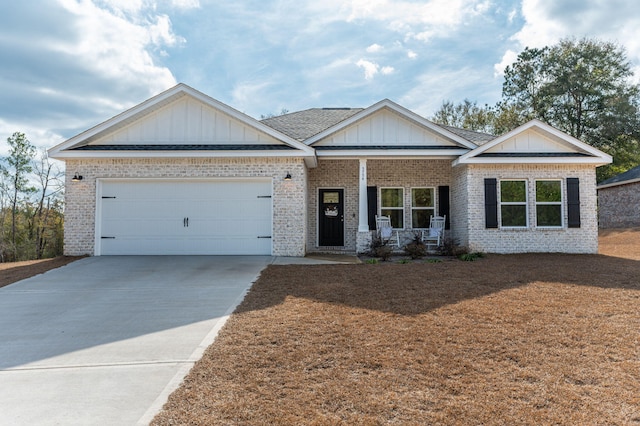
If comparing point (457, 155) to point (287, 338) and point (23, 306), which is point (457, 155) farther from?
point (23, 306)

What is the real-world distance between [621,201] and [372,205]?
15.3 m

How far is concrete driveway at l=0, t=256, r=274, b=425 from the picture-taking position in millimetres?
3018

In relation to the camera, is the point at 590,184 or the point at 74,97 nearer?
the point at 590,184

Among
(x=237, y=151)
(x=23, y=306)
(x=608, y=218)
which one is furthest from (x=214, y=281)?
(x=608, y=218)

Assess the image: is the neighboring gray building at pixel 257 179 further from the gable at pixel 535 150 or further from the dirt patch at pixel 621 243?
the dirt patch at pixel 621 243

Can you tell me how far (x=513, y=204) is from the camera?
11875 mm

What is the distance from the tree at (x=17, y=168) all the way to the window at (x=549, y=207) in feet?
85.6

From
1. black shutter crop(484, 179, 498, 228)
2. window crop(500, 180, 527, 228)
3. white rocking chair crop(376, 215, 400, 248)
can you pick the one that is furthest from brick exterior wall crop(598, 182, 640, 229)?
white rocking chair crop(376, 215, 400, 248)

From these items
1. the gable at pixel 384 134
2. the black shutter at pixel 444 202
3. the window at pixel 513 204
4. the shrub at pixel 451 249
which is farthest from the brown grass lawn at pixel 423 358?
the black shutter at pixel 444 202

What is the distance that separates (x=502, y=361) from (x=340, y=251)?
994 centimetres

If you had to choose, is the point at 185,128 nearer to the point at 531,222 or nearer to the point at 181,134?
the point at 181,134

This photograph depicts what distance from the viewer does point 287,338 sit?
14.0 ft

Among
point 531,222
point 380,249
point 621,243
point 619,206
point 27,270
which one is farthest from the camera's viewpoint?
point 619,206

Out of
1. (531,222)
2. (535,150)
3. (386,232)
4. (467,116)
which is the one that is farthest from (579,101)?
(386,232)
